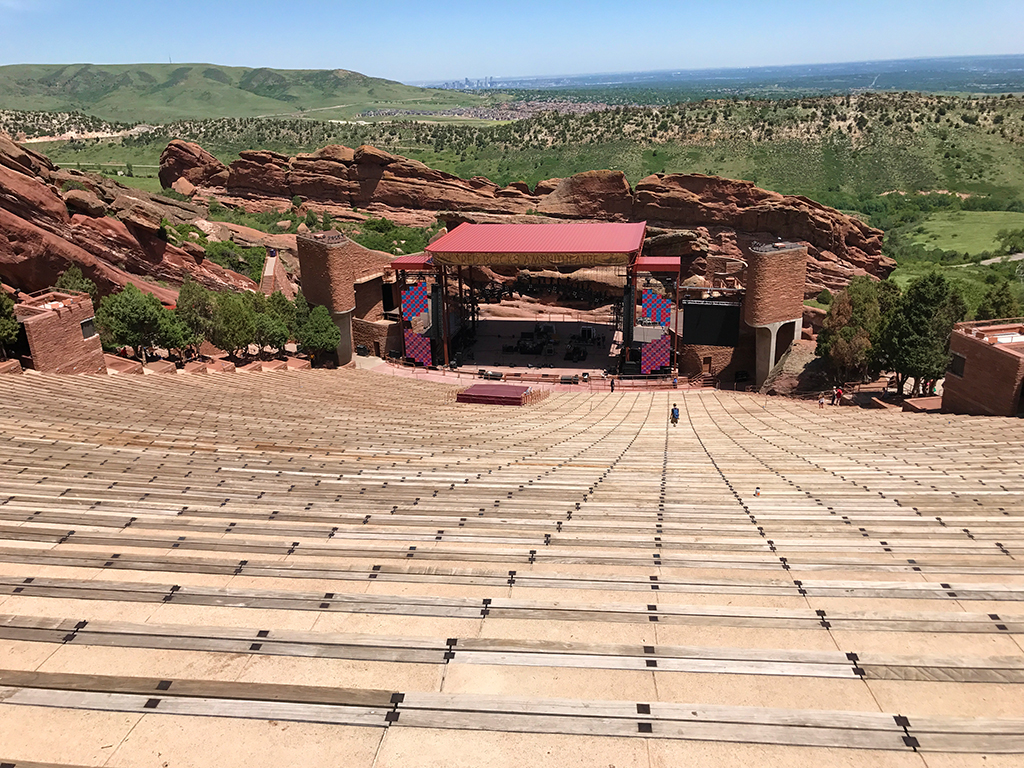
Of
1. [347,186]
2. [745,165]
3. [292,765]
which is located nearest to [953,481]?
[292,765]

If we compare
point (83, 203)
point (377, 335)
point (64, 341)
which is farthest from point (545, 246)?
point (83, 203)

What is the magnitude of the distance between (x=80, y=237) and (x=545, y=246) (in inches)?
1120

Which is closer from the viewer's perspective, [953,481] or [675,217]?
[953,481]

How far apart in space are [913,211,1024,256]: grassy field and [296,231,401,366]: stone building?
62507mm

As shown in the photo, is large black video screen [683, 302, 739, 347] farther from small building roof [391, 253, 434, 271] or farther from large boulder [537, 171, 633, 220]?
large boulder [537, 171, 633, 220]

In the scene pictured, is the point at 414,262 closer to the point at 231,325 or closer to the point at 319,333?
the point at 319,333

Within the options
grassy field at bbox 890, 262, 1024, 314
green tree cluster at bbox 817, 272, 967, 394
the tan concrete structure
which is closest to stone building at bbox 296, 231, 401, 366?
the tan concrete structure

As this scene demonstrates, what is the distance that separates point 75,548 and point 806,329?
4592 cm

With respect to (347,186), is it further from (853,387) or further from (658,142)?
(853,387)

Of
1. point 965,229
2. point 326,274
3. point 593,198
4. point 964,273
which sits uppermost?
point 593,198

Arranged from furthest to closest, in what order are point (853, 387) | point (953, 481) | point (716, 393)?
point (716, 393) < point (853, 387) < point (953, 481)

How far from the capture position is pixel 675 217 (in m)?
62.4

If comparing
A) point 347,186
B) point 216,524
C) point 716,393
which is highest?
point 347,186

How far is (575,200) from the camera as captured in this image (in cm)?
6694
